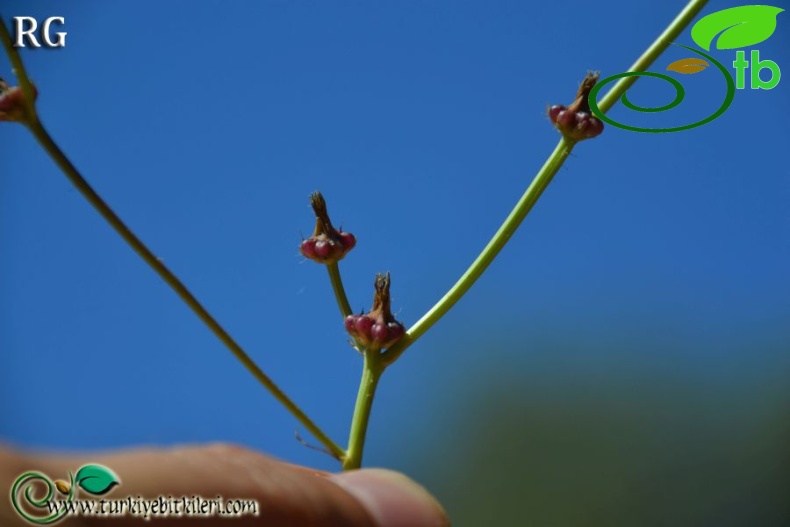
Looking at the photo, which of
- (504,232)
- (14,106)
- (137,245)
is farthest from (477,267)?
(14,106)

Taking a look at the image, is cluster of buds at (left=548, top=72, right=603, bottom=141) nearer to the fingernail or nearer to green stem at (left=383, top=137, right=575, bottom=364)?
green stem at (left=383, top=137, right=575, bottom=364)

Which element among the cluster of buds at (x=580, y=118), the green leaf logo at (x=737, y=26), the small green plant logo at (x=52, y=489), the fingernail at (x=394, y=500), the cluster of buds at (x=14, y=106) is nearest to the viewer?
the small green plant logo at (x=52, y=489)

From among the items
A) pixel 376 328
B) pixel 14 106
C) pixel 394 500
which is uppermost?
pixel 14 106

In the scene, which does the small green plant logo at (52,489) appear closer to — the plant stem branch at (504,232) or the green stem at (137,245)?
the green stem at (137,245)

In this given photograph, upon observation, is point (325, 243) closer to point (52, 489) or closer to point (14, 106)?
point (14, 106)

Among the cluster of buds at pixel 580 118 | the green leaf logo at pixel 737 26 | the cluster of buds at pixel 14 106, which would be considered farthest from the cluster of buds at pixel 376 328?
the green leaf logo at pixel 737 26

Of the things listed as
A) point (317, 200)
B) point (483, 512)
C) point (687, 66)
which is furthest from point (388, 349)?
point (483, 512)

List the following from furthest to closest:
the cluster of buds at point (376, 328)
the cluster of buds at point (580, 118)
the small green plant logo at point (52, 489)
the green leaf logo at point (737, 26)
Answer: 1. the green leaf logo at point (737, 26)
2. the cluster of buds at point (580, 118)
3. the cluster of buds at point (376, 328)
4. the small green plant logo at point (52, 489)
